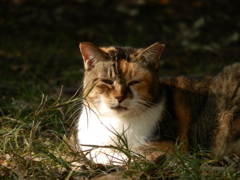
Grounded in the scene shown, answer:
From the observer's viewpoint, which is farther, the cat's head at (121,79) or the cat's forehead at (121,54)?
the cat's forehead at (121,54)

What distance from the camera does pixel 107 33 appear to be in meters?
7.86

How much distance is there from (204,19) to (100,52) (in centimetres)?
505

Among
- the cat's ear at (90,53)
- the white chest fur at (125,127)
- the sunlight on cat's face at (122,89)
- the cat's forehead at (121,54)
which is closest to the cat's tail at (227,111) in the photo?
the white chest fur at (125,127)

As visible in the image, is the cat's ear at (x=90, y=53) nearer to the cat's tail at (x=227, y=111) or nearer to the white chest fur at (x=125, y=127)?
the white chest fur at (x=125, y=127)

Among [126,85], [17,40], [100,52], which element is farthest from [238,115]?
[17,40]

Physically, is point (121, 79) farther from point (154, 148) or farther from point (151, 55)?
point (154, 148)

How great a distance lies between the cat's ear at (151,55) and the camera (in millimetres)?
3734

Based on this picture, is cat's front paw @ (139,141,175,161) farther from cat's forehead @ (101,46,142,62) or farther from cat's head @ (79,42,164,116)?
cat's forehead @ (101,46,142,62)

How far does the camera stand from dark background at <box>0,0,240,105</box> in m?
6.52

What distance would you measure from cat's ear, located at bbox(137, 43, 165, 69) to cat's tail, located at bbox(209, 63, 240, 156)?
2.22 feet

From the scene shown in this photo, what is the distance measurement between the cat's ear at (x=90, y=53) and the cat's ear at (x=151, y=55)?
35 cm

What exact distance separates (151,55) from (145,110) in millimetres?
506

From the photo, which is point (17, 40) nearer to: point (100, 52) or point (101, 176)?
point (100, 52)

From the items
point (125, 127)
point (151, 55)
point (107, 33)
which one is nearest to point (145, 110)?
point (125, 127)
